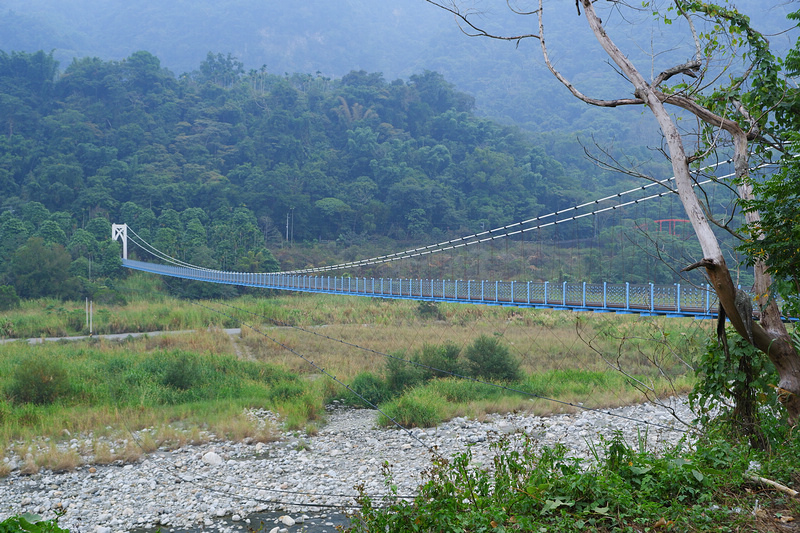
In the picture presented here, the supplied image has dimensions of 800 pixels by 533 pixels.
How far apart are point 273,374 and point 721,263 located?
33.6 feet

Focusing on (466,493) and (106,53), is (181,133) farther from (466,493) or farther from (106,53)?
(106,53)

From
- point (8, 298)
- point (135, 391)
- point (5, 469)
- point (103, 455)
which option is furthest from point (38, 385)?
point (8, 298)

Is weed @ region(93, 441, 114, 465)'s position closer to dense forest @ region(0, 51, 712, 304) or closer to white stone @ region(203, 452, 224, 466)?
white stone @ region(203, 452, 224, 466)

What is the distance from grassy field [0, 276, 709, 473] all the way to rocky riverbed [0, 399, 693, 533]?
464 millimetres

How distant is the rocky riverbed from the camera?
582cm

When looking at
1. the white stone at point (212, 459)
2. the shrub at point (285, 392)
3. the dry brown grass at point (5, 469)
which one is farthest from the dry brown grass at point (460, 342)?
the dry brown grass at point (5, 469)

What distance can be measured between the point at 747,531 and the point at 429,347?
9.93 meters

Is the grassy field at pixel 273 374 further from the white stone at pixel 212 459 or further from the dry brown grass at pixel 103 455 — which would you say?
the white stone at pixel 212 459

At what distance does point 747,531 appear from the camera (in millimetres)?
2268

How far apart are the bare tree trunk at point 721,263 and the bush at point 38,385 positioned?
10365 mm

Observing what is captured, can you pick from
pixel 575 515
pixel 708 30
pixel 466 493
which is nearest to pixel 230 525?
pixel 466 493

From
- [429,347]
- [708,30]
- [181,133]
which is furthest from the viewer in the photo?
[181,133]

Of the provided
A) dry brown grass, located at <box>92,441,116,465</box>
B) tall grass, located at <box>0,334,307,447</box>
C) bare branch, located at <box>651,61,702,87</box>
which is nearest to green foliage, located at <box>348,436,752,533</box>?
bare branch, located at <box>651,61,702,87</box>

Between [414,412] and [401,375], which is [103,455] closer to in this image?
[414,412]
